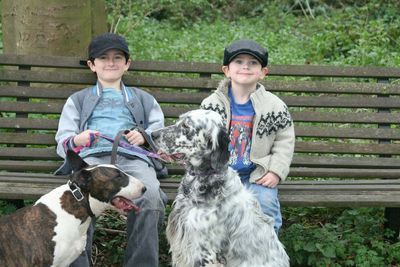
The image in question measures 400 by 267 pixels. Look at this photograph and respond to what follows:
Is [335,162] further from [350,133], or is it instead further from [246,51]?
[246,51]

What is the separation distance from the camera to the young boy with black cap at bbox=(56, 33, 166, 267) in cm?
493

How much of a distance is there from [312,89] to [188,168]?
86.0 inches

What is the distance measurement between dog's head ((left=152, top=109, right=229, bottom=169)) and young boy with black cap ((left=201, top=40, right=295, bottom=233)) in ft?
2.02

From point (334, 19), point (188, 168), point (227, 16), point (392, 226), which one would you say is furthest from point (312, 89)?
point (227, 16)

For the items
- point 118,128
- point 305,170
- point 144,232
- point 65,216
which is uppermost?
point 118,128

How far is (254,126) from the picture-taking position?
199 inches

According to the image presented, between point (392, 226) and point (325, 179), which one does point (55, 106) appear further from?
point (392, 226)

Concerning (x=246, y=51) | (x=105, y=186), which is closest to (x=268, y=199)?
(x=246, y=51)

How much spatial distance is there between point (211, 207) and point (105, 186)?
71cm

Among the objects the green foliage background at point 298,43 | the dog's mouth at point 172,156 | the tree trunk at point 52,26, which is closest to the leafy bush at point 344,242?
the green foliage background at point 298,43

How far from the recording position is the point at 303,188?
548 cm

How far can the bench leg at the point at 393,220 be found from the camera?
19.9ft

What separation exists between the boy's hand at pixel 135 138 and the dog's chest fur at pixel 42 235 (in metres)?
0.80

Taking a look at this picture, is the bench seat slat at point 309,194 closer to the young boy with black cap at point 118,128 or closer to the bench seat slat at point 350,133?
the young boy with black cap at point 118,128
